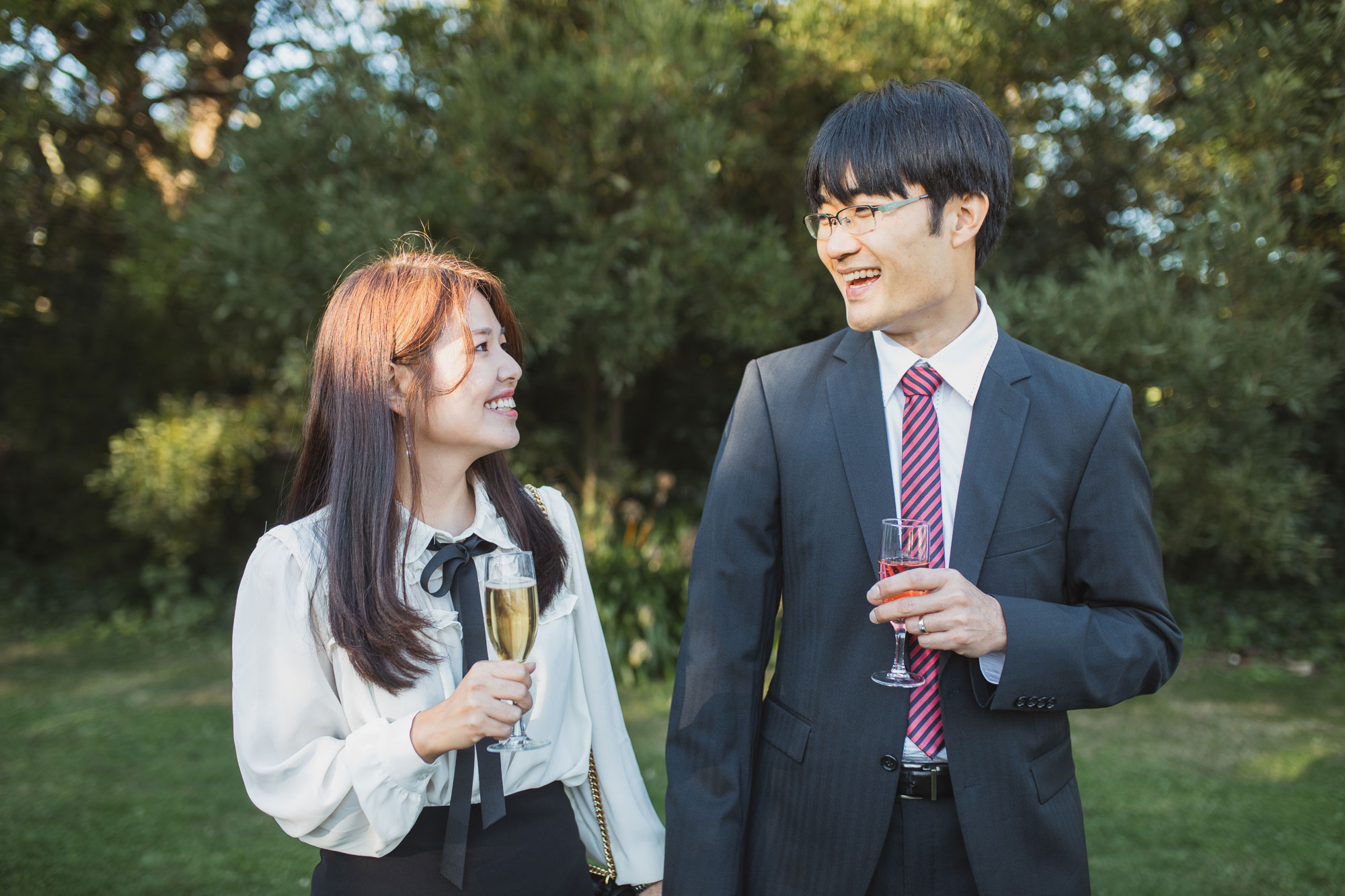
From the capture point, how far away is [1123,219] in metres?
7.42

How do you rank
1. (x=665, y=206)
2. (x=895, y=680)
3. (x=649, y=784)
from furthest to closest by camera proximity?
(x=665, y=206), (x=649, y=784), (x=895, y=680)

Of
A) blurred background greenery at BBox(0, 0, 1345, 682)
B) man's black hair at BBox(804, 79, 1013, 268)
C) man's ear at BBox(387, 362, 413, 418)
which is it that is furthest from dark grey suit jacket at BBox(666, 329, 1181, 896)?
blurred background greenery at BBox(0, 0, 1345, 682)

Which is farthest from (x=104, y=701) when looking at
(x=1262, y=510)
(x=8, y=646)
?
(x=1262, y=510)

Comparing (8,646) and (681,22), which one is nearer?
(681,22)

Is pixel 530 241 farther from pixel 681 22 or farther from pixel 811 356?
pixel 811 356

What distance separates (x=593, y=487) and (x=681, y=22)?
11.9 ft

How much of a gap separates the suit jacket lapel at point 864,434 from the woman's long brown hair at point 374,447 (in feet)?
2.26

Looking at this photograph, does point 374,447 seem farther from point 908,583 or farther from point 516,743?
point 908,583

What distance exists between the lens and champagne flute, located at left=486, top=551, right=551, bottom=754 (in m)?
1.61

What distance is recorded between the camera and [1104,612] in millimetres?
1806

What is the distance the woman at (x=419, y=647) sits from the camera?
67.3 inches

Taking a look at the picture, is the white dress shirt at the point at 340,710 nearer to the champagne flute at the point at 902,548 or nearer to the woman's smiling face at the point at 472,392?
the woman's smiling face at the point at 472,392

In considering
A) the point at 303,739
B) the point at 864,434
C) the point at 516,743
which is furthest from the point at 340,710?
the point at 864,434

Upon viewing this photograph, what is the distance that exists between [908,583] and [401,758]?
0.91 meters
